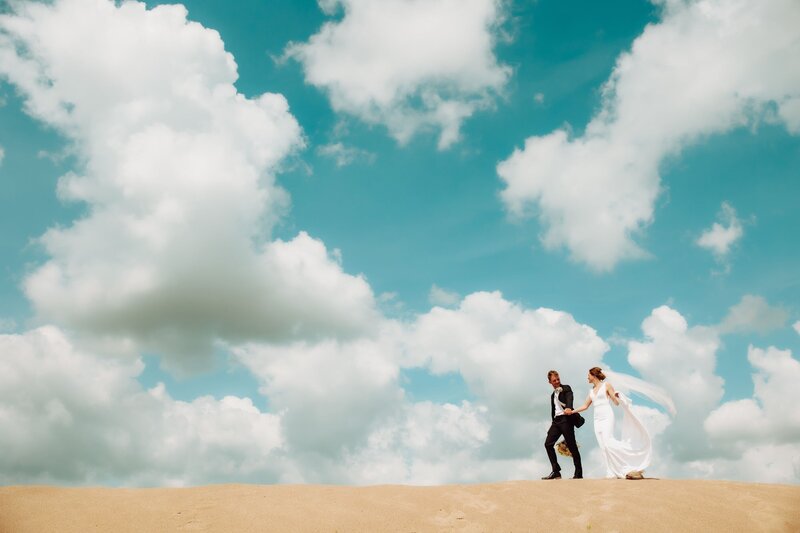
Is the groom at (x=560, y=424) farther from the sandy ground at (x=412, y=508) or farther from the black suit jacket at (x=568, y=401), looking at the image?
the sandy ground at (x=412, y=508)

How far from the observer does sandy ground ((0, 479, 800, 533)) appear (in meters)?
10.9

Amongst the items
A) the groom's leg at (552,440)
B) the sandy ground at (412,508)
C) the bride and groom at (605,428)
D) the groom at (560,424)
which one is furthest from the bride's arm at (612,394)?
the sandy ground at (412,508)

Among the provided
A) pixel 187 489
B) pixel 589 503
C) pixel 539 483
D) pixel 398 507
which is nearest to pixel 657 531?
pixel 589 503

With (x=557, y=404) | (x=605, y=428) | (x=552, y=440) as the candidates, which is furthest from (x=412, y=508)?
(x=605, y=428)

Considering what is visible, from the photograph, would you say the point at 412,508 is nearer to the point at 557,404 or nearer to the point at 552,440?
the point at 552,440

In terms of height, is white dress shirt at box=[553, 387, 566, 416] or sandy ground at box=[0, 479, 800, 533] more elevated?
white dress shirt at box=[553, 387, 566, 416]

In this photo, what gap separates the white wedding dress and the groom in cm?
60

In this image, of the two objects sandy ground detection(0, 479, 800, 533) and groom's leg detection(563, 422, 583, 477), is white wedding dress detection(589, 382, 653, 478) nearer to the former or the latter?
groom's leg detection(563, 422, 583, 477)

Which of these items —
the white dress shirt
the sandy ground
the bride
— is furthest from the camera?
the white dress shirt

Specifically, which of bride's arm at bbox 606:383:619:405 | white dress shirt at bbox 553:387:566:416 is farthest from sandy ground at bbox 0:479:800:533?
bride's arm at bbox 606:383:619:405

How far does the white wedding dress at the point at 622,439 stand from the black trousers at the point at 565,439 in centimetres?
81

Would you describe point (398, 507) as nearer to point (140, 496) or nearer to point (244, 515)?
point (244, 515)

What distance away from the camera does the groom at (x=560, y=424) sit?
15.3m

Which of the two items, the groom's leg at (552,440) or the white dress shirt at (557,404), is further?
the white dress shirt at (557,404)
